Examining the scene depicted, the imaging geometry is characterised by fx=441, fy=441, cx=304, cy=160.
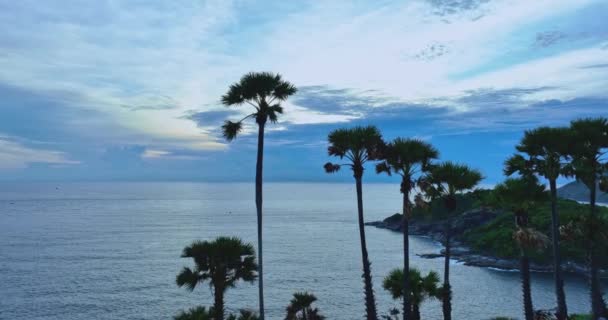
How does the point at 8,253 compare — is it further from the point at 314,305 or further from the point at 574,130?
the point at 574,130

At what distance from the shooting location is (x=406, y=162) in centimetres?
3425

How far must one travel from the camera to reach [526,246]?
3066 centimetres

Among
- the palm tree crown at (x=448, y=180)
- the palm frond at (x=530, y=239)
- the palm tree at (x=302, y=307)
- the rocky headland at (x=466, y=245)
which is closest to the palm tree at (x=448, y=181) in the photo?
the palm tree crown at (x=448, y=180)

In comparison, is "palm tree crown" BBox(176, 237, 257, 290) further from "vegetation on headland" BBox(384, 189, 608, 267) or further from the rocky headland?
"vegetation on headland" BBox(384, 189, 608, 267)

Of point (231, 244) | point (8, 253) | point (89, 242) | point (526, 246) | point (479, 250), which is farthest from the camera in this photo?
point (89, 242)

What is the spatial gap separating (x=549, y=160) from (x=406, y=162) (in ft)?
33.3

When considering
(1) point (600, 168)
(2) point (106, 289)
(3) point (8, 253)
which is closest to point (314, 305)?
(2) point (106, 289)

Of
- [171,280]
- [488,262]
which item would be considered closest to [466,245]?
[488,262]

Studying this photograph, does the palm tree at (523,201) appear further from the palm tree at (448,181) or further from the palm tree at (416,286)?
the palm tree at (416,286)

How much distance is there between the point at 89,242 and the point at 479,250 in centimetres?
12704

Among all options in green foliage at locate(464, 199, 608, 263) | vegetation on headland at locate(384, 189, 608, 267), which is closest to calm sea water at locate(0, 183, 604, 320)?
vegetation on headland at locate(384, 189, 608, 267)

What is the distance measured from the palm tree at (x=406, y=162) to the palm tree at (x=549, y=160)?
247 inches

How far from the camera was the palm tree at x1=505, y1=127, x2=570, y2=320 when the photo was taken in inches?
1224

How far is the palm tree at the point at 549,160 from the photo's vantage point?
31.1 m
